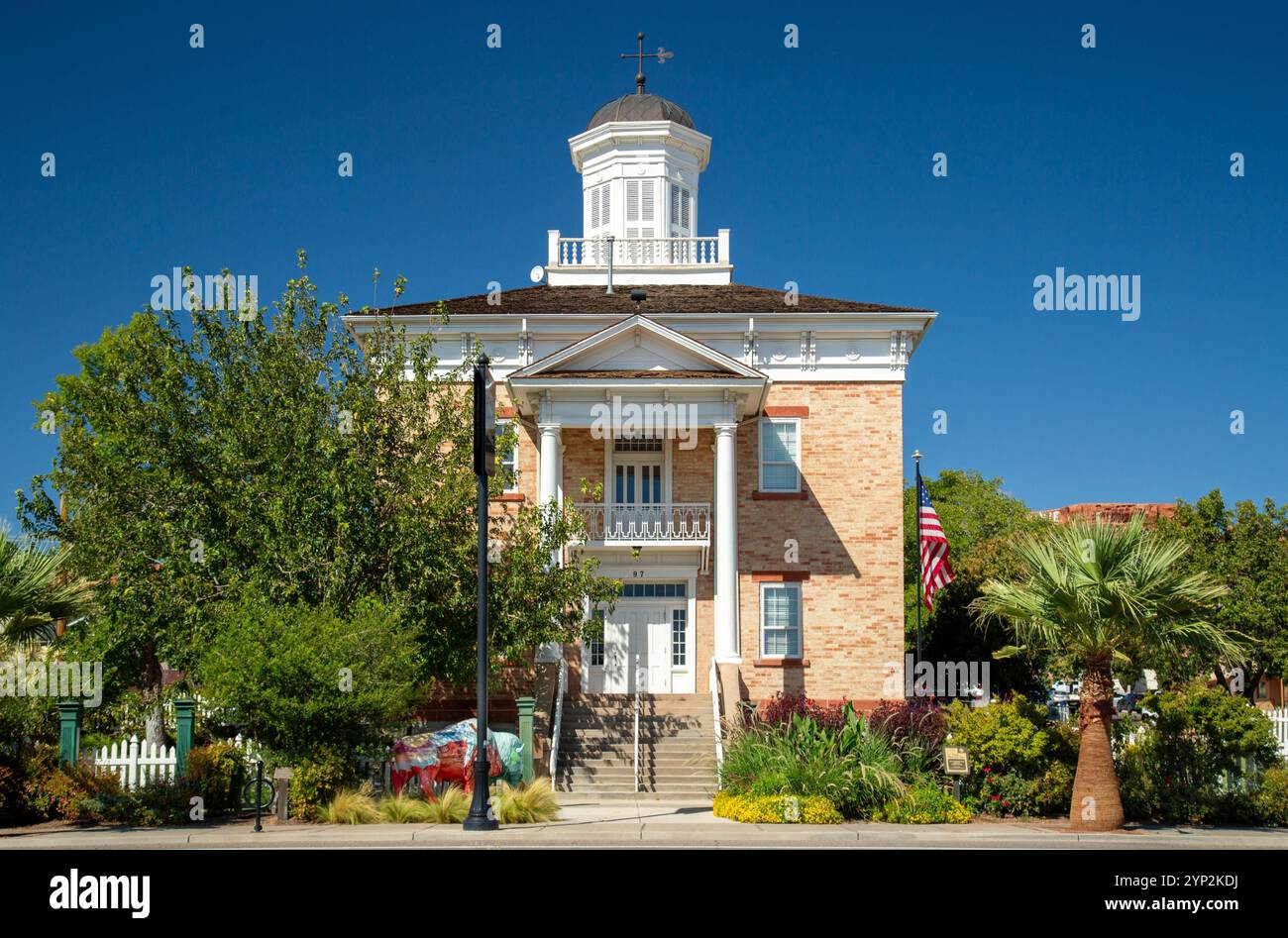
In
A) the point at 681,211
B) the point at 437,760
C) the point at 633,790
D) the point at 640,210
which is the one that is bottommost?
the point at 633,790

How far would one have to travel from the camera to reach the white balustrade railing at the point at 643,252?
35.2m

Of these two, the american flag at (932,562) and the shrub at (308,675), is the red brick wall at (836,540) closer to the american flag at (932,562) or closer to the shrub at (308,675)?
the american flag at (932,562)

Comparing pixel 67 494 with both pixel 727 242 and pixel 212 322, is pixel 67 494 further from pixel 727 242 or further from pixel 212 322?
pixel 727 242

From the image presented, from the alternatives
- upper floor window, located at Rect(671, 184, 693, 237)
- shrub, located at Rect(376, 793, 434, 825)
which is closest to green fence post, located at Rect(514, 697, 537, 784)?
shrub, located at Rect(376, 793, 434, 825)

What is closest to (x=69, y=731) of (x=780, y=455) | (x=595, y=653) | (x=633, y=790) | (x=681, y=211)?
(x=633, y=790)

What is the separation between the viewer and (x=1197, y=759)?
20.6 meters

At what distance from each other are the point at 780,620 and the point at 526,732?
8846 millimetres

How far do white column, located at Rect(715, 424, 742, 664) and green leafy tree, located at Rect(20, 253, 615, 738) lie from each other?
391 cm

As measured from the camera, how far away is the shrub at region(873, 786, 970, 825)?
19781mm

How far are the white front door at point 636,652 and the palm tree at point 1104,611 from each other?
1148cm

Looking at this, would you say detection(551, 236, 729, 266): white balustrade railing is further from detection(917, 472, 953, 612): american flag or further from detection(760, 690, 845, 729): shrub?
detection(760, 690, 845, 729): shrub
